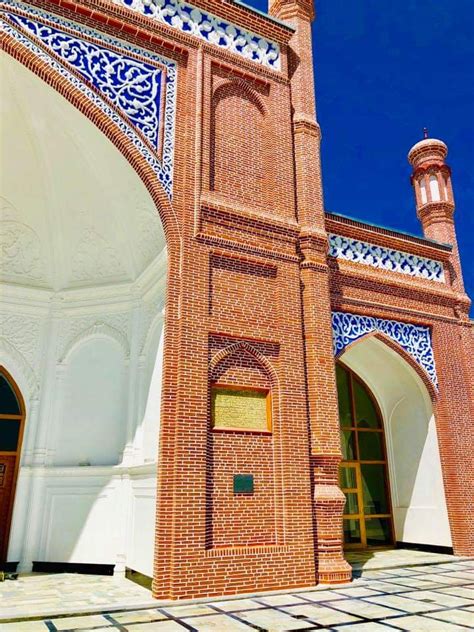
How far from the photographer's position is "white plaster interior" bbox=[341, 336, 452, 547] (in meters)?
9.95

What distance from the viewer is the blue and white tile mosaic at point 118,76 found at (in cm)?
726

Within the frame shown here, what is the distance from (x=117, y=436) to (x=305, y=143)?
587 cm

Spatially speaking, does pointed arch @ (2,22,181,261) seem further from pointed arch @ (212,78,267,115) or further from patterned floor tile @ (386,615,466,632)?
patterned floor tile @ (386,615,466,632)

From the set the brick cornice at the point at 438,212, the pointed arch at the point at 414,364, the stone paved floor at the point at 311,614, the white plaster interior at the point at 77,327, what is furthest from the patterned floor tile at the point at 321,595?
the brick cornice at the point at 438,212

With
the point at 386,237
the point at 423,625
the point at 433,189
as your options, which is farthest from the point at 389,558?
the point at 433,189

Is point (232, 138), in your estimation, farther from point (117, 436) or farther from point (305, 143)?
point (117, 436)

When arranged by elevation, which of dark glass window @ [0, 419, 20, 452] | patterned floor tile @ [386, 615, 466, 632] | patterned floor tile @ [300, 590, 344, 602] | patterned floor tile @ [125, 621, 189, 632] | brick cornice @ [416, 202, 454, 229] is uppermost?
brick cornice @ [416, 202, 454, 229]

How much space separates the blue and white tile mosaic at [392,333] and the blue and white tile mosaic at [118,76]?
12.5 ft

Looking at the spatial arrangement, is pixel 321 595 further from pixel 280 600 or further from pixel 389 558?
pixel 389 558

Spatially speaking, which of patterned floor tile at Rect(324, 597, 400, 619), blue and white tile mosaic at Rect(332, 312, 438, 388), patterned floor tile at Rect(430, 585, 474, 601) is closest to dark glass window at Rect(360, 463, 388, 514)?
blue and white tile mosaic at Rect(332, 312, 438, 388)

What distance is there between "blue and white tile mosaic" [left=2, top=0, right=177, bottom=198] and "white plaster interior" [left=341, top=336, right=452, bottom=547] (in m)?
4.97

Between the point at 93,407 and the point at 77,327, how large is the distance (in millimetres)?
1472

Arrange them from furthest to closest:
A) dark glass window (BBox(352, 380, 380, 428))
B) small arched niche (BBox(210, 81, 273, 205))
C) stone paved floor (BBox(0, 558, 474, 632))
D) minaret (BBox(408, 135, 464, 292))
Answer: minaret (BBox(408, 135, 464, 292)) < dark glass window (BBox(352, 380, 380, 428)) < small arched niche (BBox(210, 81, 273, 205)) < stone paved floor (BBox(0, 558, 474, 632))

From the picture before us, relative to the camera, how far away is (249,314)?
7477 millimetres
